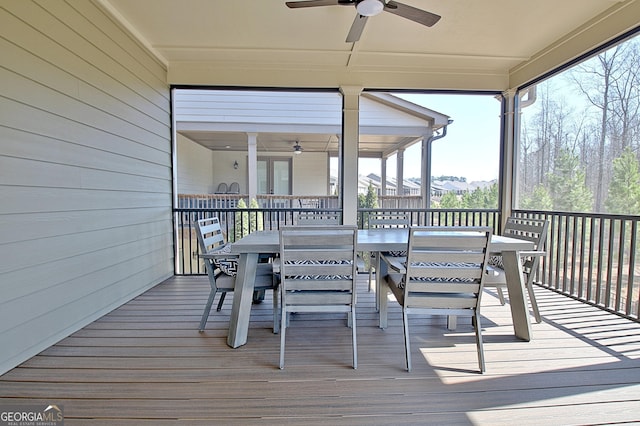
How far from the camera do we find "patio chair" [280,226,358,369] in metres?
1.89

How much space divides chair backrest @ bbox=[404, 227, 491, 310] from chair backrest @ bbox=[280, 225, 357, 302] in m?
0.36

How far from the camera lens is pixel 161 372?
1.88 meters

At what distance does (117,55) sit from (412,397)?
3634 millimetres

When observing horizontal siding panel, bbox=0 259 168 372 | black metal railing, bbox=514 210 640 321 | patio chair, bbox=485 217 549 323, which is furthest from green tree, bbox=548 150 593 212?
horizontal siding panel, bbox=0 259 168 372

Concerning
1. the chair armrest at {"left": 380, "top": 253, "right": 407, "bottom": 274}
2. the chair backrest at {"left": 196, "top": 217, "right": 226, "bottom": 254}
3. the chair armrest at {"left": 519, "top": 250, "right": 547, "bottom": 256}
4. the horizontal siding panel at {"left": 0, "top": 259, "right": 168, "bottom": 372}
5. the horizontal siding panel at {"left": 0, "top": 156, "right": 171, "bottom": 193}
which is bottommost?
the horizontal siding panel at {"left": 0, "top": 259, "right": 168, "bottom": 372}

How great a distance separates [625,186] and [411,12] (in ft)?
9.70

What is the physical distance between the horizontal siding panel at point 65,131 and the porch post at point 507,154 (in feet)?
14.6

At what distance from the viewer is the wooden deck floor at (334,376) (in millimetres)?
1531

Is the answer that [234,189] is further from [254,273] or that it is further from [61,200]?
[254,273]

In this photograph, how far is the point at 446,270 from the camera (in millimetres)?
1890

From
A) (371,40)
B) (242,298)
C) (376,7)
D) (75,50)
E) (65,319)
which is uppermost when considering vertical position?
(371,40)

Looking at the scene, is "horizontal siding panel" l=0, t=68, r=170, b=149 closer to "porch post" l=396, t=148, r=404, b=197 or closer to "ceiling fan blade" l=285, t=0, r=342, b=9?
"ceiling fan blade" l=285, t=0, r=342, b=9

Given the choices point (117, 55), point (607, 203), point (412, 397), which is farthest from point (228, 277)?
point (607, 203)

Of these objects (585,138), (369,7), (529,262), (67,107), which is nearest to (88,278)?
(67,107)
